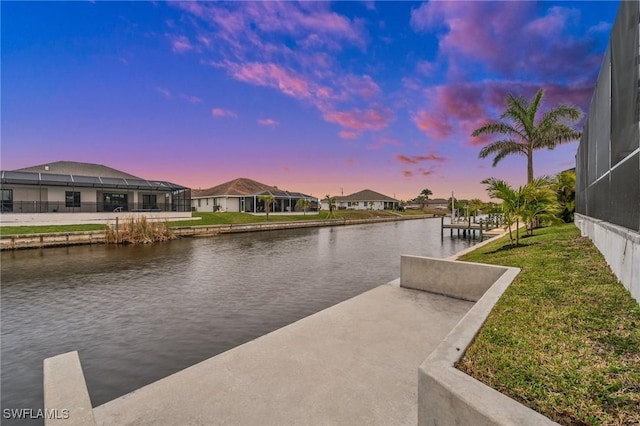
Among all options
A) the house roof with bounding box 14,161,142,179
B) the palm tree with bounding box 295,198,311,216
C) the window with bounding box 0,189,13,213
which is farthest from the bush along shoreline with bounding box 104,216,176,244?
the palm tree with bounding box 295,198,311,216

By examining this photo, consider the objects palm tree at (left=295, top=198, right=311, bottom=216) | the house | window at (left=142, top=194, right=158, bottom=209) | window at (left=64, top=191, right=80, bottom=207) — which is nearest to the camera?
the house

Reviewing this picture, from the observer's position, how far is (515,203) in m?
10.8

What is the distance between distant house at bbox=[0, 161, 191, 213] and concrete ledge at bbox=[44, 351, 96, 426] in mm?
31500

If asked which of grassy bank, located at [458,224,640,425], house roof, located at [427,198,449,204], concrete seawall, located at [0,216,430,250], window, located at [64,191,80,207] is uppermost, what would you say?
house roof, located at [427,198,449,204]

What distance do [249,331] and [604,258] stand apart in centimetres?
764

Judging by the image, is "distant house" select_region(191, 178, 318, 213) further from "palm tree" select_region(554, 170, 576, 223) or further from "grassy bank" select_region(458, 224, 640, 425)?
"grassy bank" select_region(458, 224, 640, 425)

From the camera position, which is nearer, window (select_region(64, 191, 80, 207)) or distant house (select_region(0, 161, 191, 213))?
distant house (select_region(0, 161, 191, 213))

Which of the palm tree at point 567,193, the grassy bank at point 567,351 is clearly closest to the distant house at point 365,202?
the palm tree at point 567,193

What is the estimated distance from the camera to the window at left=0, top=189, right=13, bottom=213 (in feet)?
87.9

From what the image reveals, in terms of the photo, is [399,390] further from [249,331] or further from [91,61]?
[91,61]

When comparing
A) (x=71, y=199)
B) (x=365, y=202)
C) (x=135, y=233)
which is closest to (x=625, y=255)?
(x=135, y=233)

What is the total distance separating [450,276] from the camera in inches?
294

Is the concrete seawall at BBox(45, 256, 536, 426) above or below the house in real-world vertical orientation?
below

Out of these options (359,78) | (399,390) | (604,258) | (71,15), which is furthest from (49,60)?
(604,258)
